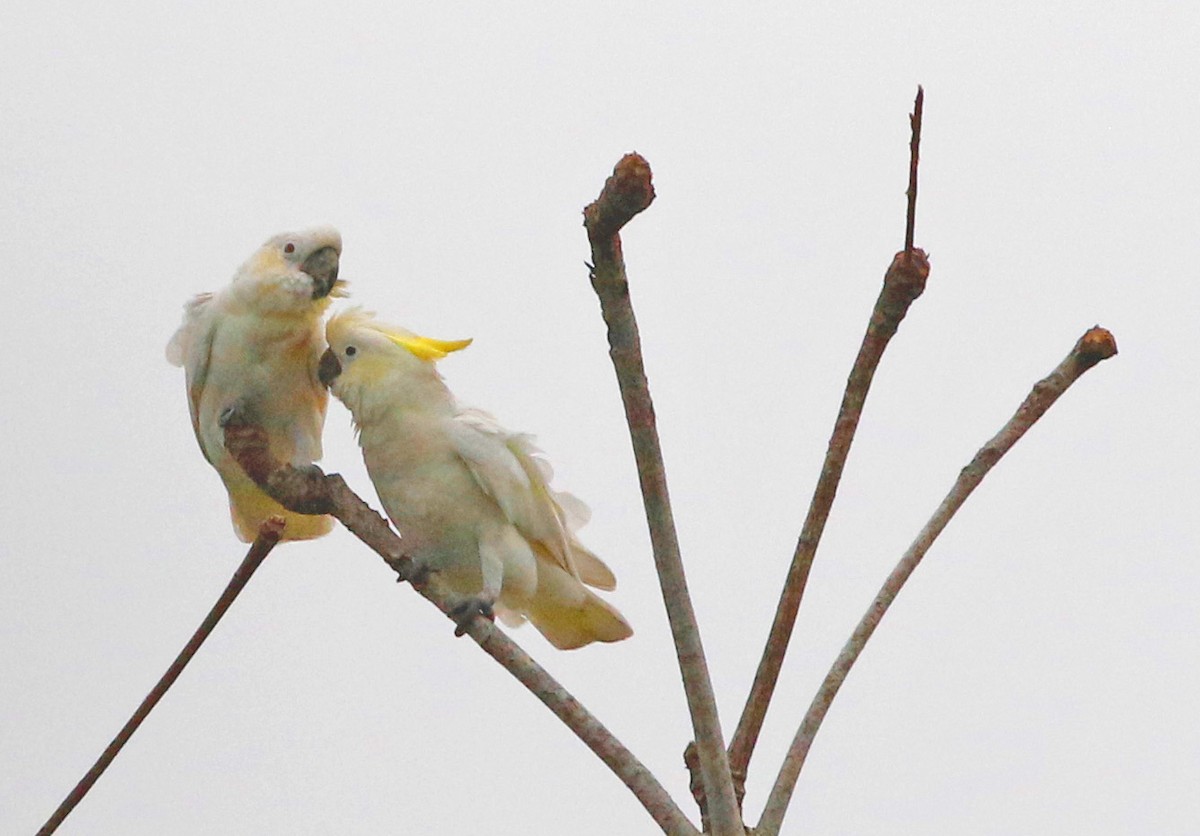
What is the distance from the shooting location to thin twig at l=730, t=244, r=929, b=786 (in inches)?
70.7

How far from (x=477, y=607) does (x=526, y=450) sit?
0.39 metres

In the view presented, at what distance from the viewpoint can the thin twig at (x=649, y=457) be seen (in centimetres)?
131

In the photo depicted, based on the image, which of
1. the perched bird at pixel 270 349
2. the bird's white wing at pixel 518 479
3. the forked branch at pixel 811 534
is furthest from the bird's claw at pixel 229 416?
the forked branch at pixel 811 534

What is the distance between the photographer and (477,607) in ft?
6.39

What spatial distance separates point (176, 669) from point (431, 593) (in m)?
0.37

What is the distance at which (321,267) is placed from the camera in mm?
2281

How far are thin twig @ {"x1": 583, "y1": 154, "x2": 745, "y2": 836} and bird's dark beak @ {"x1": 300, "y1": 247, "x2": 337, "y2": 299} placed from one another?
0.99m

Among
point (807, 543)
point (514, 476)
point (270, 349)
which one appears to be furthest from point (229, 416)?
point (807, 543)

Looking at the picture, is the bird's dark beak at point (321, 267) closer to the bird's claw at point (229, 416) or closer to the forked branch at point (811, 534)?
the bird's claw at point (229, 416)

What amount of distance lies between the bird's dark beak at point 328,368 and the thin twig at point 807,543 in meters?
0.91

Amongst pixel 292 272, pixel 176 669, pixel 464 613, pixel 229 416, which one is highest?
pixel 292 272

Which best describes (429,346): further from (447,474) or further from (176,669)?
(176,669)

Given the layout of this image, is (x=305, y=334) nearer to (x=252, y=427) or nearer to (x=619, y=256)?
(x=252, y=427)

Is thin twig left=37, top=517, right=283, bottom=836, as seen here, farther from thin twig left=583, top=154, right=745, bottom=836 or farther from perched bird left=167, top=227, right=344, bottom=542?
thin twig left=583, top=154, right=745, bottom=836
